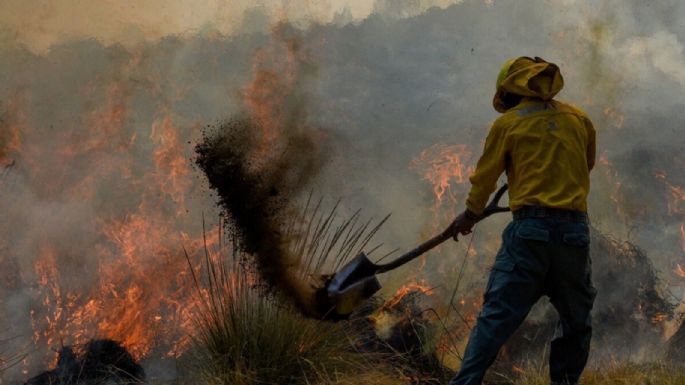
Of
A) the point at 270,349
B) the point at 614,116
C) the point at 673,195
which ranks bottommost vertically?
the point at 270,349

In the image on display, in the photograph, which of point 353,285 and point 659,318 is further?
point 659,318

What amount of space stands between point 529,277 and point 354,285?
111cm

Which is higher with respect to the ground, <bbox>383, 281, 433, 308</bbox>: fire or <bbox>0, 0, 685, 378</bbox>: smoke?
<bbox>0, 0, 685, 378</bbox>: smoke

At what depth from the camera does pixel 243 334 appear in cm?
436

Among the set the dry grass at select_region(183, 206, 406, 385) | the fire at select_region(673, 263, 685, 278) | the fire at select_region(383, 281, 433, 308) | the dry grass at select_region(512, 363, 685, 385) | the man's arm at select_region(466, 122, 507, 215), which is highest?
the man's arm at select_region(466, 122, 507, 215)

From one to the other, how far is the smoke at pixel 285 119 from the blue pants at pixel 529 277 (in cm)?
451

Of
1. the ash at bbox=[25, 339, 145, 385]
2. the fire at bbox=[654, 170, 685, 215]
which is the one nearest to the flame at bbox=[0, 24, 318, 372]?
the ash at bbox=[25, 339, 145, 385]

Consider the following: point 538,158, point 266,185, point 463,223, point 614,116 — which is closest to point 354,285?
point 463,223

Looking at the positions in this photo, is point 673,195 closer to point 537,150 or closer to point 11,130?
point 537,150


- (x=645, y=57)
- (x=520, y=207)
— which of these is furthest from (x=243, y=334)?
(x=645, y=57)

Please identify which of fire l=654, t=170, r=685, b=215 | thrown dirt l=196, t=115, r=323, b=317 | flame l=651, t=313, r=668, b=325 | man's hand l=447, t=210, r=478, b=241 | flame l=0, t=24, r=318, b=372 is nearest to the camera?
man's hand l=447, t=210, r=478, b=241

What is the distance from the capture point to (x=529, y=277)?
11.9 feet

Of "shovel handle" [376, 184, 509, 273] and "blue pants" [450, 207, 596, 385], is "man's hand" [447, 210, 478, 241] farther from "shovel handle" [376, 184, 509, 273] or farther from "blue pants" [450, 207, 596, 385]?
"blue pants" [450, 207, 596, 385]

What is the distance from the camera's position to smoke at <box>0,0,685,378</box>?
894 centimetres
